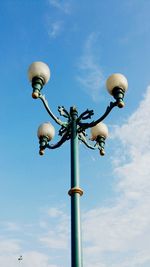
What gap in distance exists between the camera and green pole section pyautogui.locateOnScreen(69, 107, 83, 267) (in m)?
4.87

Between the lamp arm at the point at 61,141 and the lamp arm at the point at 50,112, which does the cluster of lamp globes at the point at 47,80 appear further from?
the lamp arm at the point at 61,141

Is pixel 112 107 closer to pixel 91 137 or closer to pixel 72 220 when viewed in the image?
pixel 91 137

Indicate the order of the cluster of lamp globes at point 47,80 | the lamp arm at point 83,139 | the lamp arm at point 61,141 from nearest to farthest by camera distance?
the cluster of lamp globes at point 47,80
the lamp arm at point 61,141
the lamp arm at point 83,139

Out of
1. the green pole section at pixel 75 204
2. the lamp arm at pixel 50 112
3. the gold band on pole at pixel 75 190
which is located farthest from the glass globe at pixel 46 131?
the gold band on pole at pixel 75 190

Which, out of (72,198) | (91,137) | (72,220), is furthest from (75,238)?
(91,137)

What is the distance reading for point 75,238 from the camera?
16.4ft

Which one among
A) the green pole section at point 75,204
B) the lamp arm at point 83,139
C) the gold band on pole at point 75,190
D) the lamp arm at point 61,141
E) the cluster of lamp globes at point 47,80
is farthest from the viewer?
the lamp arm at point 83,139

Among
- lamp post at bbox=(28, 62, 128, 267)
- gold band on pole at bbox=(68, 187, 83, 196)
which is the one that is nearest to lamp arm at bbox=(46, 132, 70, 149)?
lamp post at bbox=(28, 62, 128, 267)

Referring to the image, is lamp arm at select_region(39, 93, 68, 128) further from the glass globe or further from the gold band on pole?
the gold band on pole

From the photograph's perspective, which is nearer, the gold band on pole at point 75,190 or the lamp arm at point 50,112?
the gold band on pole at point 75,190

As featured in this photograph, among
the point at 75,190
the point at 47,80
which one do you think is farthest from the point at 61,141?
the point at 75,190

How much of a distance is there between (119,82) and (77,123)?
110 centimetres

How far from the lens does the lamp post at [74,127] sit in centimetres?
544

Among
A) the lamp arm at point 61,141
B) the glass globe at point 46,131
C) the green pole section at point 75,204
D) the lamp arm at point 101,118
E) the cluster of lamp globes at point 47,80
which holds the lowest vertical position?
the green pole section at point 75,204
